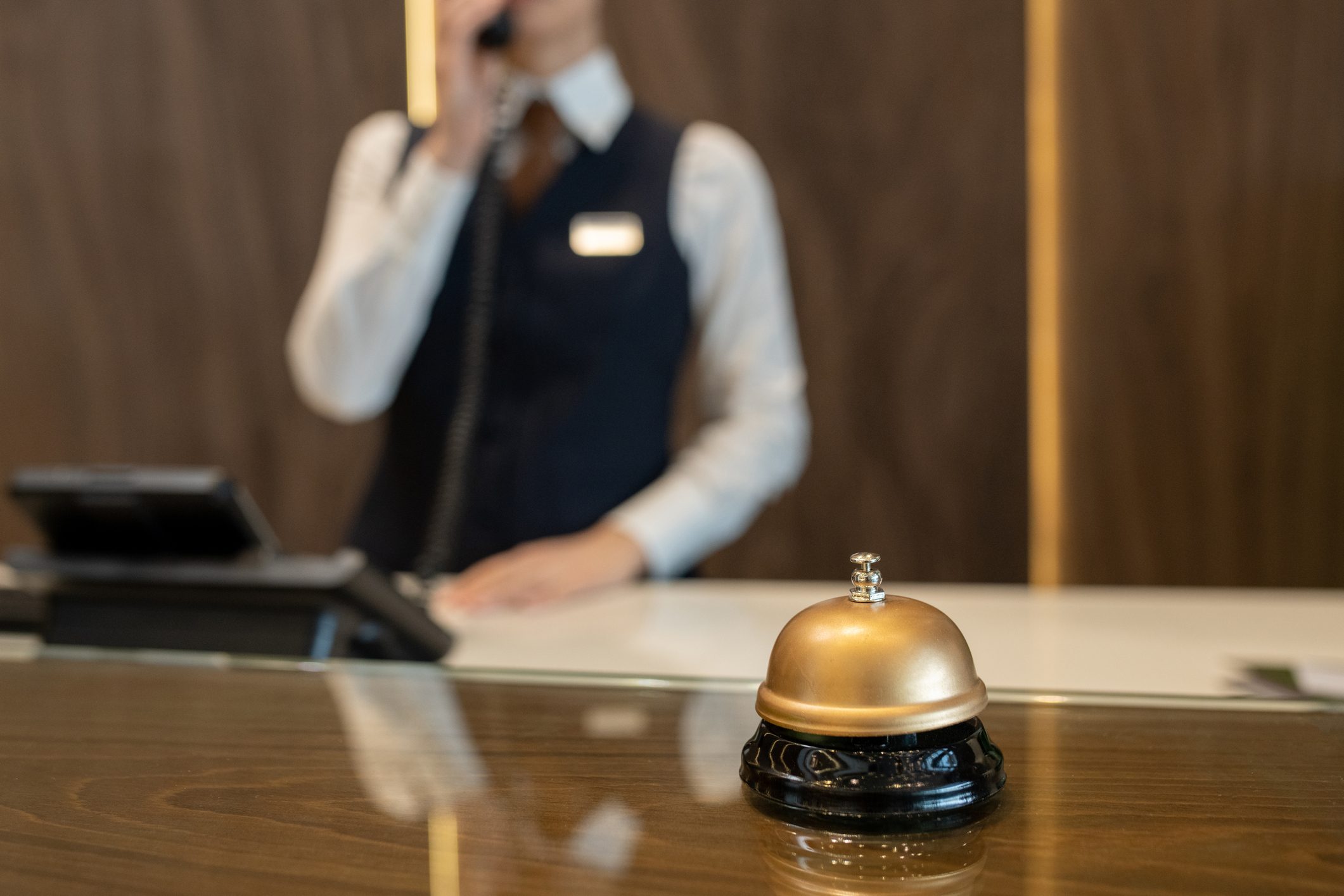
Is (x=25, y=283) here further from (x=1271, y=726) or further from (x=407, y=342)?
(x=1271, y=726)

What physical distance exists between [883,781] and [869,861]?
0.03m

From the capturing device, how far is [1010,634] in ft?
2.89

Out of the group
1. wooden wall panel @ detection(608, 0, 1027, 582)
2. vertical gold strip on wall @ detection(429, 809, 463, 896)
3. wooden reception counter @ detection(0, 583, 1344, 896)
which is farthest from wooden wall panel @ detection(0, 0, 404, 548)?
vertical gold strip on wall @ detection(429, 809, 463, 896)

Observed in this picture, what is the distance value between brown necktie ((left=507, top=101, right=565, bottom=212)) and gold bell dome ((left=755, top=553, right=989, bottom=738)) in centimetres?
140

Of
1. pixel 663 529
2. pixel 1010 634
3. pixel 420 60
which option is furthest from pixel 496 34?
pixel 420 60

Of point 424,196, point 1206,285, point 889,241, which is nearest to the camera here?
point 424,196

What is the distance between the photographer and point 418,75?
2.49m

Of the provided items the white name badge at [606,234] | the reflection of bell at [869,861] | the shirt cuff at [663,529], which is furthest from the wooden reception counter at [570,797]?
the white name badge at [606,234]

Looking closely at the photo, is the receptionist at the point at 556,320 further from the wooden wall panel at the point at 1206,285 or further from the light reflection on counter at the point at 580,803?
the light reflection on counter at the point at 580,803

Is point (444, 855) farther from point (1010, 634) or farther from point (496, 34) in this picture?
point (496, 34)

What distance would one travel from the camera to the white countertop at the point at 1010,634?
0.75 metres

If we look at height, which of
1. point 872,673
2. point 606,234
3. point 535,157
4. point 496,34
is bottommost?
point 872,673

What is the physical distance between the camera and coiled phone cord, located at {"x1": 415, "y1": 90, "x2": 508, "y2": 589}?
1533mm

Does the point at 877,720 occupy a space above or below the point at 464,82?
below
